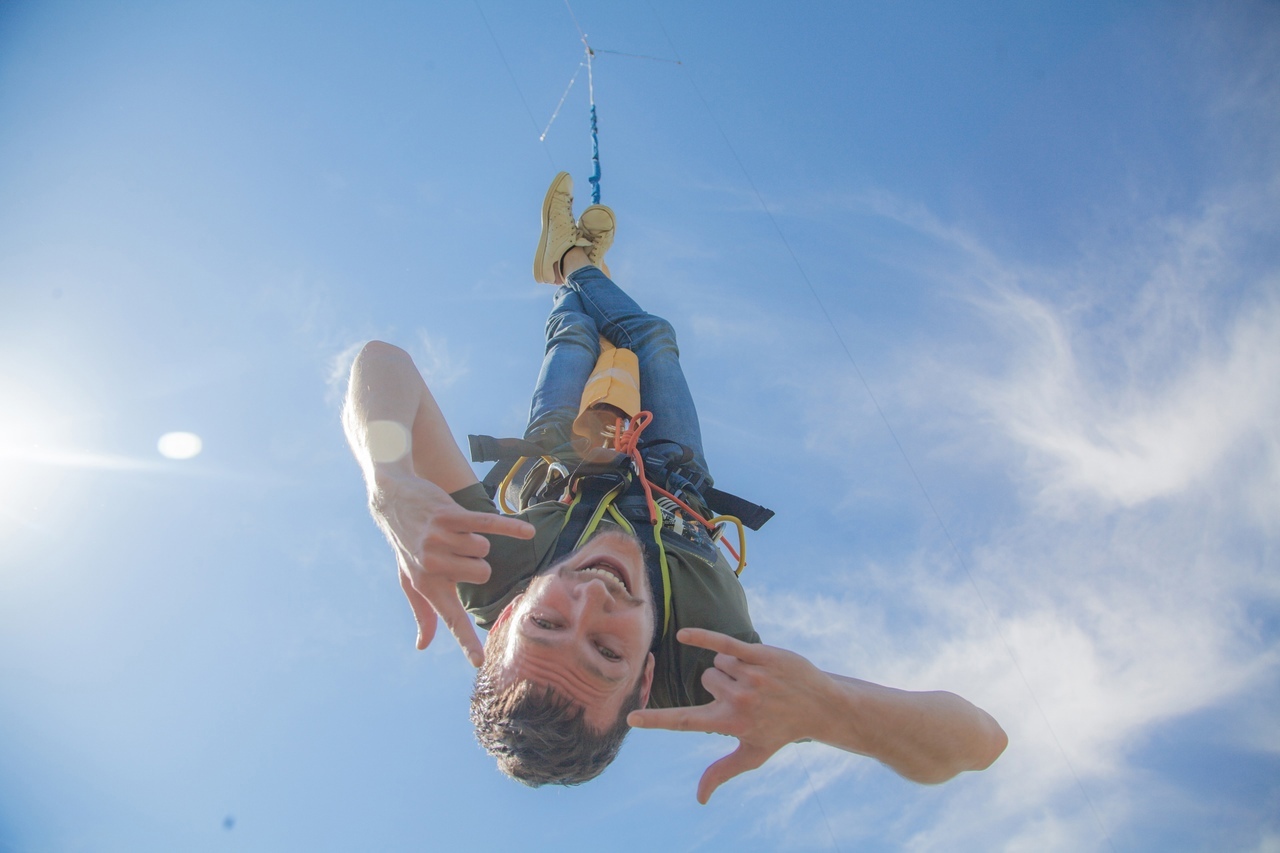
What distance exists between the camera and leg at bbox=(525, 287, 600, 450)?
3.63 m

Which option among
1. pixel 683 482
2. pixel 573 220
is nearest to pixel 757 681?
pixel 683 482

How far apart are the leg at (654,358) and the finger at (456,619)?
1.59 metres

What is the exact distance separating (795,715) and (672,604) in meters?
1.05

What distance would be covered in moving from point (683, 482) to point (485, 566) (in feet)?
5.61

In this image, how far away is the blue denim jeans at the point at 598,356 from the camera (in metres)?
3.70

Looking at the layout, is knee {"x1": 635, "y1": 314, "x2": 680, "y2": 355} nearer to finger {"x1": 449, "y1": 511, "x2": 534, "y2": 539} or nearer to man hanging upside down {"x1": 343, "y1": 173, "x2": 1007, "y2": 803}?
man hanging upside down {"x1": 343, "y1": 173, "x2": 1007, "y2": 803}

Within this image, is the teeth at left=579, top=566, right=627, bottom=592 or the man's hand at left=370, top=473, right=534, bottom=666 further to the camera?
the teeth at left=579, top=566, right=627, bottom=592

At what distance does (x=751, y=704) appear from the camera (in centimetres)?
198

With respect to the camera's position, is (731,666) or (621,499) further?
(621,499)

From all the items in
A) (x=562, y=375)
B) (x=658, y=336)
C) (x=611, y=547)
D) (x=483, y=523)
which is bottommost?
(x=483, y=523)

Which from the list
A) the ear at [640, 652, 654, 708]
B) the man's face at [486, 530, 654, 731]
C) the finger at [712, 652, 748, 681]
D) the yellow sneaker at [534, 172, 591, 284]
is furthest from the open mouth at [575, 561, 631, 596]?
the yellow sneaker at [534, 172, 591, 284]

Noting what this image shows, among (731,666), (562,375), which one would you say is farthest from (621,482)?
(731,666)

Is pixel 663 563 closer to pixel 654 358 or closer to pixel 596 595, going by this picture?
pixel 596 595

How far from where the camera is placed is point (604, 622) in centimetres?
270
